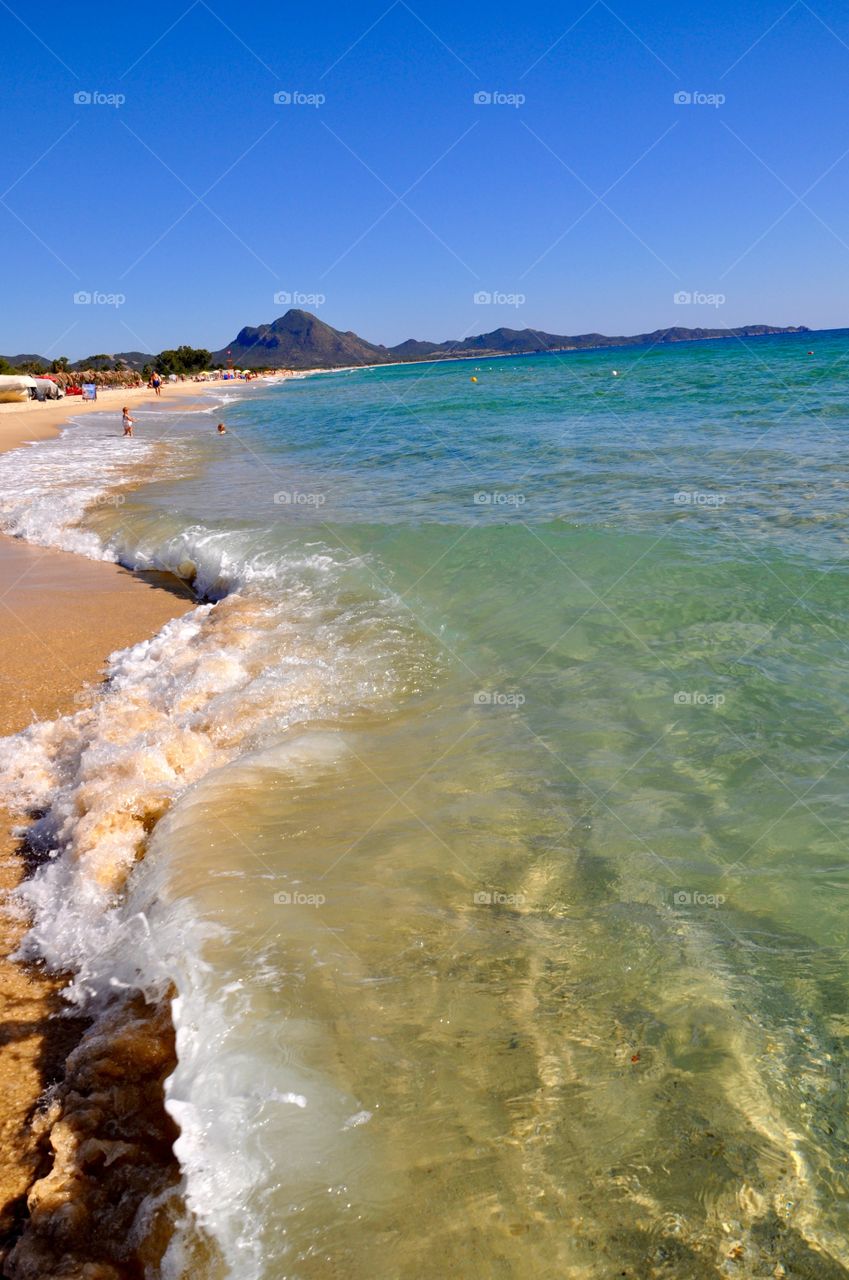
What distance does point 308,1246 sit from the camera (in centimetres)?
204

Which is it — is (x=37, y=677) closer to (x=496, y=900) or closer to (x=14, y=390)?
(x=496, y=900)

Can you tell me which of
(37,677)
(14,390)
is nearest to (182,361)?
(14,390)

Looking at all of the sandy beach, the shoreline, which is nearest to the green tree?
the shoreline

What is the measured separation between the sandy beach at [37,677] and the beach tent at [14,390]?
43353mm

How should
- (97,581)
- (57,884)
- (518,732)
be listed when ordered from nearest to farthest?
(57,884), (518,732), (97,581)

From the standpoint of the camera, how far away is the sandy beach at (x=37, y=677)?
2.54 m

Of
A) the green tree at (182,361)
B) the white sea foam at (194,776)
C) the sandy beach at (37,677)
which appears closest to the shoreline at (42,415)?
the sandy beach at (37,677)

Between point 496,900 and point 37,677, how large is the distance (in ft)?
15.6

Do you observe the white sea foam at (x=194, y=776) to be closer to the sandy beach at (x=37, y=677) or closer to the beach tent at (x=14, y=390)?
the sandy beach at (x=37, y=677)

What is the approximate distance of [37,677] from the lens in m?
6.57

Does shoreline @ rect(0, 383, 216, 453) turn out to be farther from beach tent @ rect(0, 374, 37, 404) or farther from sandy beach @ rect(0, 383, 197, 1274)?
sandy beach @ rect(0, 383, 197, 1274)

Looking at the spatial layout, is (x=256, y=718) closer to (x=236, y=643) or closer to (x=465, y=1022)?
(x=236, y=643)

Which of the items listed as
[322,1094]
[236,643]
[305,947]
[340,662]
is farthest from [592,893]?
[236,643]

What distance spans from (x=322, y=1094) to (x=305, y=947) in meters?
0.69
